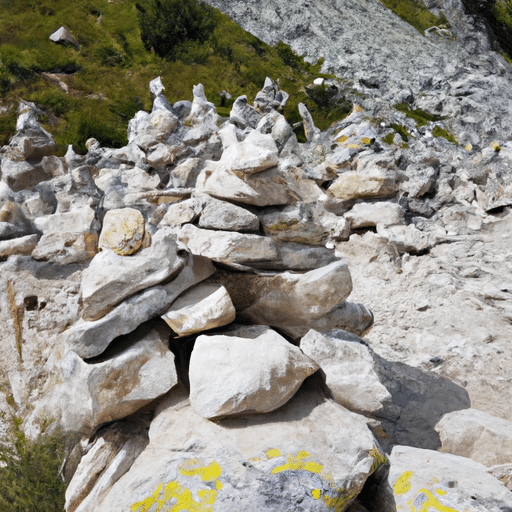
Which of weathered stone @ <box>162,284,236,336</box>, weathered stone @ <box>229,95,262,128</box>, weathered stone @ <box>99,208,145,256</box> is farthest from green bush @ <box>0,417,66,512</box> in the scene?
weathered stone @ <box>229,95,262,128</box>

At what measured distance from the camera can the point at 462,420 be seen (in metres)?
4.17

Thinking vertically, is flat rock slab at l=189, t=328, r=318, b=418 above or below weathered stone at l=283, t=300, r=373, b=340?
above

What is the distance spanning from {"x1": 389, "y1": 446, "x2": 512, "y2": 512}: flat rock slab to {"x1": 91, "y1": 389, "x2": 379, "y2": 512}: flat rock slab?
0.30 meters

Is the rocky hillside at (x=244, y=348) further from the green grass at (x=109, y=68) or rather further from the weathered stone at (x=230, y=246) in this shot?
the green grass at (x=109, y=68)

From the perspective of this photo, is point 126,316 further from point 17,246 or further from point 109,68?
point 109,68

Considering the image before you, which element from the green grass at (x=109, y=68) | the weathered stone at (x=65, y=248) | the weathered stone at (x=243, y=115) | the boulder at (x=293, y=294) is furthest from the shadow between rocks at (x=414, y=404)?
the green grass at (x=109, y=68)

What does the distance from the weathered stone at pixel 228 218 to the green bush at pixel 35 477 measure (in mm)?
2683

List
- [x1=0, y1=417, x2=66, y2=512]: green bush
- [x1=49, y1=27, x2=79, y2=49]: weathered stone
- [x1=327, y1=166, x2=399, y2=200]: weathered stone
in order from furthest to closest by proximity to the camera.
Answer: [x1=49, y1=27, x2=79, y2=49]: weathered stone → [x1=327, y1=166, x2=399, y2=200]: weathered stone → [x1=0, y1=417, x2=66, y2=512]: green bush

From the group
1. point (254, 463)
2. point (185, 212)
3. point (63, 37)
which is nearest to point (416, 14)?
point (63, 37)

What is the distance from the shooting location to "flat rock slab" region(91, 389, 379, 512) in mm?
2793

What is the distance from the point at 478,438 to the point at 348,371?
1318 mm

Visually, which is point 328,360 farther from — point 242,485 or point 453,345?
point 453,345

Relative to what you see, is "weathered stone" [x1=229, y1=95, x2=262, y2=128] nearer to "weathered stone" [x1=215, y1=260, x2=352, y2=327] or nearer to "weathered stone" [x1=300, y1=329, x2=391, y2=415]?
"weathered stone" [x1=215, y1=260, x2=352, y2=327]

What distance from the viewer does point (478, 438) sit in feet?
12.7
